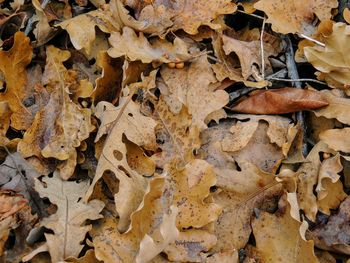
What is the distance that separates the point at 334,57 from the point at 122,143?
29.4 inches

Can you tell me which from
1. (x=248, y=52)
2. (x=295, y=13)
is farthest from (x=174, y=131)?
(x=295, y=13)

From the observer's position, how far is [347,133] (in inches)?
64.9

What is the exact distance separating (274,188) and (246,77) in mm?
413

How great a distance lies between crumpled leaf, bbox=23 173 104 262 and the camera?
1499 millimetres

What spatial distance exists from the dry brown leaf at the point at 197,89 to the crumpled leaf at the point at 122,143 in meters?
0.11

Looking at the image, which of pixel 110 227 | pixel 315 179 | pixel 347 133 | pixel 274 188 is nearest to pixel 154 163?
pixel 110 227

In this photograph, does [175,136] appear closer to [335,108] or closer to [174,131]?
[174,131]

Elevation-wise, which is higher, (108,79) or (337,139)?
(108,79)

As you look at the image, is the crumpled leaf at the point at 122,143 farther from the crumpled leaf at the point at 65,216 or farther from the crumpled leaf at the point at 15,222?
the crumpled leaf at the point at 15,222

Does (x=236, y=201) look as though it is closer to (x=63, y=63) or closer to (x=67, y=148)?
(x=67, y=148)

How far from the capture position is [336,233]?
5.20 feet

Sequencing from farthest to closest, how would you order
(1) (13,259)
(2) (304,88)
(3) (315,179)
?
(2) (304,88) < (3) (315,179) < (1) (13,259)

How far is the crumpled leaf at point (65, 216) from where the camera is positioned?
4.92 ft

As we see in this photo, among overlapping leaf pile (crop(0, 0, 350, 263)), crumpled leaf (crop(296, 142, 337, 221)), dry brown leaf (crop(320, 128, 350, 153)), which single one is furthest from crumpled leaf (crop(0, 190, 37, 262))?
→ dry brown leaf (crop(320, 128, 350, 153))
